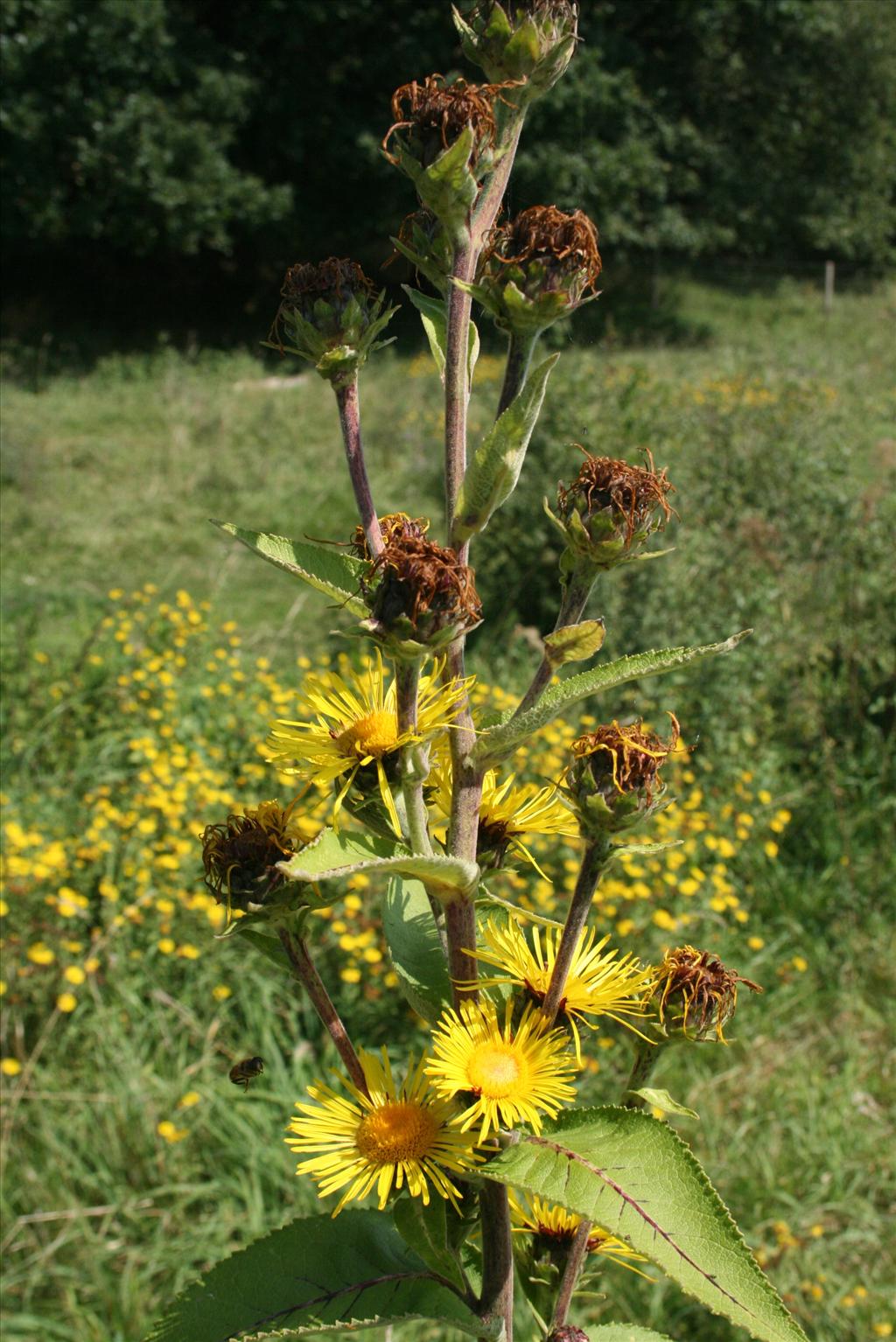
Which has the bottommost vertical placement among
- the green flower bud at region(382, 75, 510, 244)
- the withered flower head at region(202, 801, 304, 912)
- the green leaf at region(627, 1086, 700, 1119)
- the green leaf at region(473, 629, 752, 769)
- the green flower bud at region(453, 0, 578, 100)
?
the green leaf at region(627, 1086, 700, 1119)

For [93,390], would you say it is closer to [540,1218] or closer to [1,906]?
[1,906]

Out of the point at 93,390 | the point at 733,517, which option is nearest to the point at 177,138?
the point at 93,390

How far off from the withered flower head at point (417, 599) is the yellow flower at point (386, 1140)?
1.13 ft

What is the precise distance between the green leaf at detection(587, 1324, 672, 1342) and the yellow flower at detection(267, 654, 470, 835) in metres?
0.50

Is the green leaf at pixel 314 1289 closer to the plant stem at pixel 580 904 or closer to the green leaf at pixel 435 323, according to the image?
the plant stem at pixel 580 904

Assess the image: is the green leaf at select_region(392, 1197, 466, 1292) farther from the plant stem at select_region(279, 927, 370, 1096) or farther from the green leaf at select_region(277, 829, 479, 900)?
the green leaf at select_region(277, 829, 479, 900)

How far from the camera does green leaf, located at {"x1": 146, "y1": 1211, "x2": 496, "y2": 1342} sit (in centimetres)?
Answer: 85

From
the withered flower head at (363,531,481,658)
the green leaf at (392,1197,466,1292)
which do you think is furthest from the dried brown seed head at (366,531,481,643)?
the green leaf at (392,1197,466,1292)

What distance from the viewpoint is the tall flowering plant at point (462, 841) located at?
757 millimetres

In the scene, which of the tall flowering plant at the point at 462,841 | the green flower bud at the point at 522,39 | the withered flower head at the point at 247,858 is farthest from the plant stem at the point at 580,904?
the green flower bud at the point at 522,39

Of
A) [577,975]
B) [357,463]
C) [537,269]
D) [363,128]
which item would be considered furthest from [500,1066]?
[363,128]

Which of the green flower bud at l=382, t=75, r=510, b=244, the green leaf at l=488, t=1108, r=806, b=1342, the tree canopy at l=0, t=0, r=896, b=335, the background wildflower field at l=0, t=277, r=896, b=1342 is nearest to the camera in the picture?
the green leaf at l=488, t=1108, r=806, b=1342

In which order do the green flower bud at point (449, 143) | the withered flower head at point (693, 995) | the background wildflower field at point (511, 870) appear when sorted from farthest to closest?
the background wildflower field at point (511, 870) → the withered flower head at point (693, 995) → the green flower bud at point (449, 143)

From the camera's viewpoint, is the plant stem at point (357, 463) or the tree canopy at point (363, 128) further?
the tree canopy at point (363, 128)
